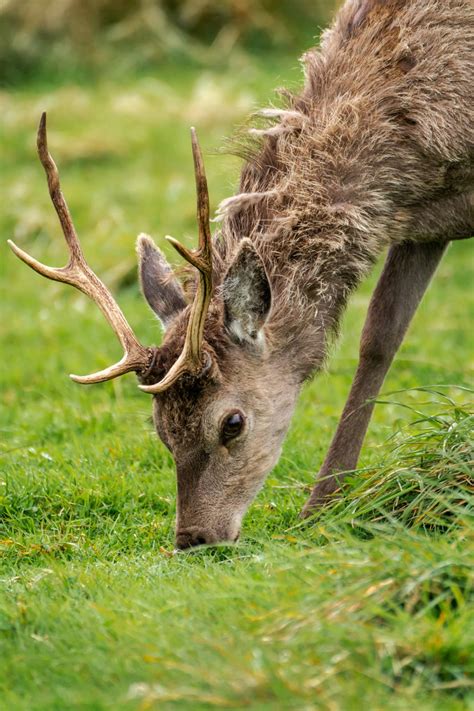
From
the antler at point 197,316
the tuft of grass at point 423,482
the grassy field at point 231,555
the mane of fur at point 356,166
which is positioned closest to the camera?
the grassy field at point 231,555

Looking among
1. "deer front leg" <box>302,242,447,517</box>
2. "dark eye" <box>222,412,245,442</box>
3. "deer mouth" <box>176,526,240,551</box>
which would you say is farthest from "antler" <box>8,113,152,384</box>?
"deer front leg" <box>302,242,447,517</box>

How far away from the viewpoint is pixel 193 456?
582 cm

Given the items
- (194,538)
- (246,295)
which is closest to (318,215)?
(246,295)

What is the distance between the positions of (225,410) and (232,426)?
0.10 m

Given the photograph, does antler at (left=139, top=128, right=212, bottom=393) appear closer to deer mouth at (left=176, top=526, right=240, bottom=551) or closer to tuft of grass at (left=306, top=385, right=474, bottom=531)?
deer mouth at (left=176, top=526, right=240, bottom=551)

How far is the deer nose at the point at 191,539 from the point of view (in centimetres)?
576

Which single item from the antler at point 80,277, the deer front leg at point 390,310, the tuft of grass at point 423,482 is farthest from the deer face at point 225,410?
the deer front leg at point 390,310

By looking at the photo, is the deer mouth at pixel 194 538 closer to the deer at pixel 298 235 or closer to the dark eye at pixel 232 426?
the deer at pixel 298 235

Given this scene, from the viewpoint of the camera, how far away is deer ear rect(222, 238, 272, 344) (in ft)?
18.4

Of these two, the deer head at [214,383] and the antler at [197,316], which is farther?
the deer head at [214,383]

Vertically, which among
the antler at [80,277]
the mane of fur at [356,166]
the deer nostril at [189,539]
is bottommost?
the deer nostril at [189,539]

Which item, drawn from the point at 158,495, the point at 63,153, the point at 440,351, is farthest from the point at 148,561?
the point at 63,153

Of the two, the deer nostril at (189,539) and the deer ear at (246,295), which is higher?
the deer ear at (246,295)

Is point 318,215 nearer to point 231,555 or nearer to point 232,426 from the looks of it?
Result: point 232,426
